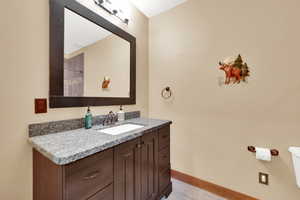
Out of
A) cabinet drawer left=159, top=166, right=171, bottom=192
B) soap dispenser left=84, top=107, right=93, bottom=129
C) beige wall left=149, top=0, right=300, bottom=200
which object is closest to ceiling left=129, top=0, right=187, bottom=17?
beige wall left=149, top=0, right=300, bottom=200

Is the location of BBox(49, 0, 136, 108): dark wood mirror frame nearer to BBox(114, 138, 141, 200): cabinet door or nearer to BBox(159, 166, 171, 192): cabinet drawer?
BBox(114, 138, 141, 200): cabinet door

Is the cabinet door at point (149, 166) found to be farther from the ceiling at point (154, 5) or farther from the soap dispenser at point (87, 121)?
the ceiling at point (154, 5)

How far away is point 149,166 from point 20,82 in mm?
1254

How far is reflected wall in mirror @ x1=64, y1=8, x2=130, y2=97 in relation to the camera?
1.22 m

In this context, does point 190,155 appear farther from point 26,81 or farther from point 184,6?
point 184,6

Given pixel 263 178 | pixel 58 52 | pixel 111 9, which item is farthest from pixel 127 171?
pixel 111 9

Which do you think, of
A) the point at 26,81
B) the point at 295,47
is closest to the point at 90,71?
the point at 26,81

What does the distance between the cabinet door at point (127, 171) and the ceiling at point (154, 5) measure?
1896 mm

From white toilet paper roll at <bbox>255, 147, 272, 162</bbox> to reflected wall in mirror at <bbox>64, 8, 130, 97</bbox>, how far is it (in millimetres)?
1595

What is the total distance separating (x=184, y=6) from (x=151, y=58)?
2.82ft

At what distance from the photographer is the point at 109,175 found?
0.93 m

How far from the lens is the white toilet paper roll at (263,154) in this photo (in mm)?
1323

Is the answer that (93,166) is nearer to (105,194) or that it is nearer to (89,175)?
(89,175)

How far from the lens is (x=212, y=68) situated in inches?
68.2
